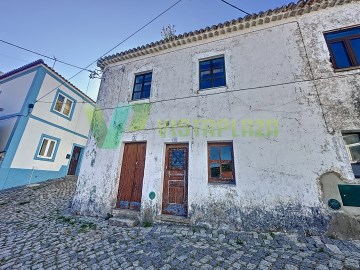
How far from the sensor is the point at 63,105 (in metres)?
12.0

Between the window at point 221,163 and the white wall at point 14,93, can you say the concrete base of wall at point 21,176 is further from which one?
the window at point 221,163

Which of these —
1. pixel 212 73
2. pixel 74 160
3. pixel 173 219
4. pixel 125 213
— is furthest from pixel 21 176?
pixel 212 73

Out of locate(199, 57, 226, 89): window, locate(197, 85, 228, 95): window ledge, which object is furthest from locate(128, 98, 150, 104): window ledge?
locate(199, 57, 226, 89): window

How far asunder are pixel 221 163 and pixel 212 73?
11.5 ft

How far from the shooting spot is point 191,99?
6211 millimetres

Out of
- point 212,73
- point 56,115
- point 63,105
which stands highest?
point 63,105

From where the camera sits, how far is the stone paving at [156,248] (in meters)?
3.11

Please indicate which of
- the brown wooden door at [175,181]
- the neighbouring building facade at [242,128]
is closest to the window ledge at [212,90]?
the neighbouring building facade at [242,128]

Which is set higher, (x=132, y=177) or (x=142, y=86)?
(x=142, y=86)

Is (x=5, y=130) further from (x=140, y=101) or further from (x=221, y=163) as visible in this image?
(x=221, y=163)

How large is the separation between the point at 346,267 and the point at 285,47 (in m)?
6.01

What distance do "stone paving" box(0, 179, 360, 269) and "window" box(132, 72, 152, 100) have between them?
5085 mm

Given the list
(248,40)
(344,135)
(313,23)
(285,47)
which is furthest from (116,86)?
(344,135)

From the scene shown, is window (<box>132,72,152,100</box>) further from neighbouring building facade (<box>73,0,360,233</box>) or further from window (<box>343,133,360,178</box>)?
window (<box>343,133,360,178</box>)
